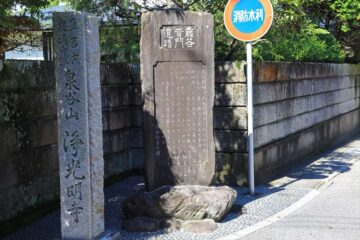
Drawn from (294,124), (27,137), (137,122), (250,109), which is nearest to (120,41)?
(137,122)

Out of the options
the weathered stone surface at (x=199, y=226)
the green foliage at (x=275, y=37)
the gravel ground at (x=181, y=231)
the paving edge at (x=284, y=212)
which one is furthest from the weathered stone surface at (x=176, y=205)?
the green foliage at (x=275, y=37)

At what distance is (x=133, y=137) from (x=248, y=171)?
7.54 feet

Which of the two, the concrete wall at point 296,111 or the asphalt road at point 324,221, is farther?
the concrete wall at point 296,111

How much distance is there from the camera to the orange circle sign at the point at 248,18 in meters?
7.70

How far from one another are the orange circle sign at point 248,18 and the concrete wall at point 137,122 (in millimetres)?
772

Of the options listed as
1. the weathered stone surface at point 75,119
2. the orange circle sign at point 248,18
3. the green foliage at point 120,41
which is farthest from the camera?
the green foliage at point 120,41

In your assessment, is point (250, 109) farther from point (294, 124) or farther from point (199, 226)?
point (294, 124)

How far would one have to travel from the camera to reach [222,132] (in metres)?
8.67

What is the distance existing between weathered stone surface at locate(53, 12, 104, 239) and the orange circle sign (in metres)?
3.03

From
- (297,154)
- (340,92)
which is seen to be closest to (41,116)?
(297,154)

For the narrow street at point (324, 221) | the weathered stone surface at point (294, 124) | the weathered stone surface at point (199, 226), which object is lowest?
the narrow street at point (324, 221)

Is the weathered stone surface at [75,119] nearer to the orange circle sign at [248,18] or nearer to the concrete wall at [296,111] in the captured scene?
the orange circle sign at [248,18]

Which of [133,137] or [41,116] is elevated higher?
[41,116]

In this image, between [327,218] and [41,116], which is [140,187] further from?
[327,218]
